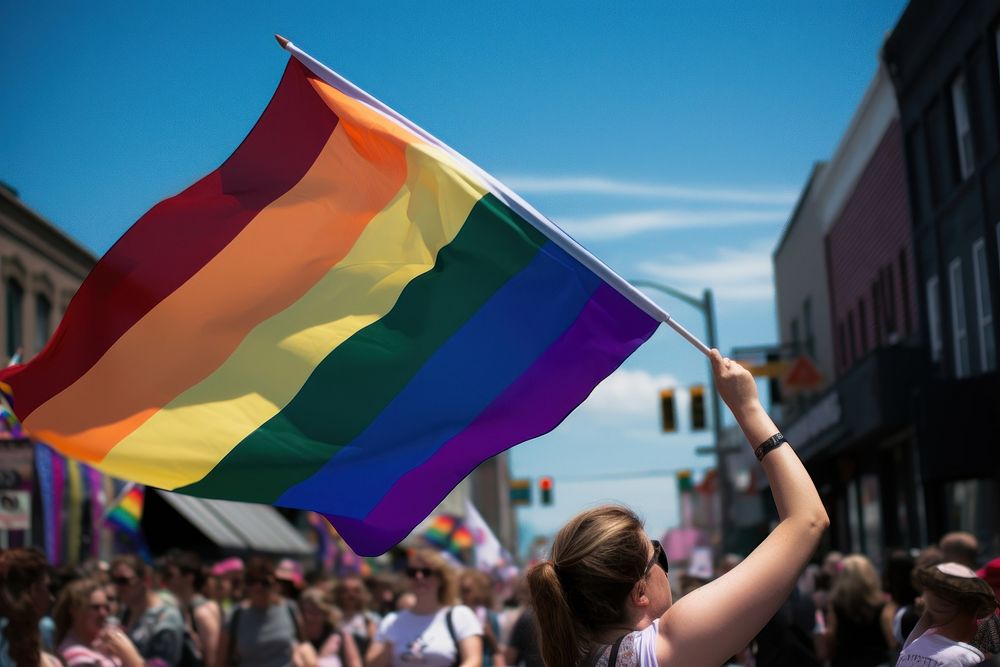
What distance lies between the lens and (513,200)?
520 cm

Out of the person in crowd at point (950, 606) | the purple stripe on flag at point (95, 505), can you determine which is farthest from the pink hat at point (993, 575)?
the purple stripe on flag at point (95, 505)

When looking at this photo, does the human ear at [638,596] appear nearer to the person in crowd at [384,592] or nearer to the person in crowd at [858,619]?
the person in crowd at [858,619]

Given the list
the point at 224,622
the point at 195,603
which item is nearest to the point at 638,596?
the point at 224,622

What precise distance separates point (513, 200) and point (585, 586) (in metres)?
1.92

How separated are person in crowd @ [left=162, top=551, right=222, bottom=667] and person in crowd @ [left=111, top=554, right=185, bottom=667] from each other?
180 millimetres

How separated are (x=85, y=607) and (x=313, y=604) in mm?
3370

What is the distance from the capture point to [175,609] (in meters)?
10.6

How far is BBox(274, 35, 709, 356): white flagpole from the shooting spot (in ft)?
15.7

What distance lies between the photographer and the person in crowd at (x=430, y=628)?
28.3 feet

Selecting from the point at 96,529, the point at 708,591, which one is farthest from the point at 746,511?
the point at 708,591

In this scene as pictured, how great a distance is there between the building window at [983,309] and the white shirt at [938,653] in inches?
627

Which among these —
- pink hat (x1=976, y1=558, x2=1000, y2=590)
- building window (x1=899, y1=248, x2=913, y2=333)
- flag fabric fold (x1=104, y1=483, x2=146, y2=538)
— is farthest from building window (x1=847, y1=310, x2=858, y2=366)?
pink hat (x1=976, y1=558, x2=1000, y2=590)

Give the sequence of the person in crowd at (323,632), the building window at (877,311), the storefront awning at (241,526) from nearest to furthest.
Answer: the person in crowd at (323,632) < the building window at (877,311) < the storefront awning at (241,526)

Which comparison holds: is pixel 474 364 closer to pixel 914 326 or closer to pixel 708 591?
pixel 708 591
